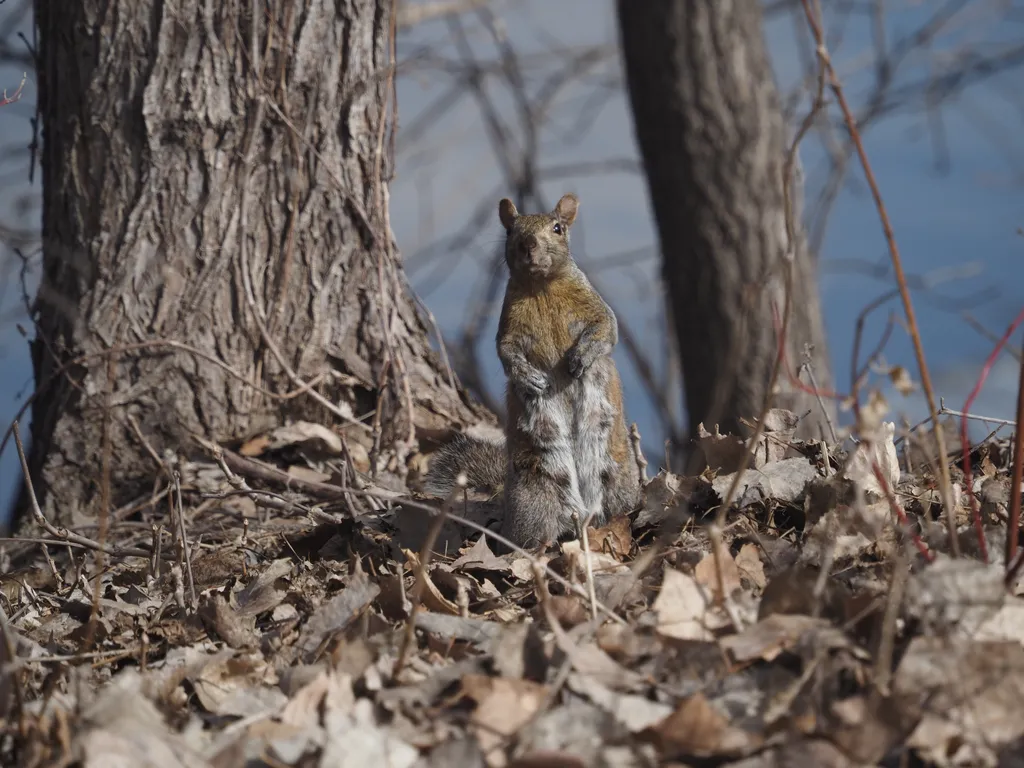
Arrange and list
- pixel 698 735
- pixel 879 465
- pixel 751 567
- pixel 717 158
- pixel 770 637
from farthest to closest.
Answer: pixel 717 158 → pixel 879 465 → pixel 751 567 → pixel 770 637 → pixel 698 735

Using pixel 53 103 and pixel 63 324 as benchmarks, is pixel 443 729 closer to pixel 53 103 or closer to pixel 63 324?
pixel 63 324

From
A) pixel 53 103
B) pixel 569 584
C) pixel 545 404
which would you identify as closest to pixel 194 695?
pixel 569 584

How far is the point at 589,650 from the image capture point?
2.20 m

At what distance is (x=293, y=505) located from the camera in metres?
3.73

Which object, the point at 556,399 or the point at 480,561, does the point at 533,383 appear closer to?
the point at 556,399

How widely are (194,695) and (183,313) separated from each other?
7.76 ft

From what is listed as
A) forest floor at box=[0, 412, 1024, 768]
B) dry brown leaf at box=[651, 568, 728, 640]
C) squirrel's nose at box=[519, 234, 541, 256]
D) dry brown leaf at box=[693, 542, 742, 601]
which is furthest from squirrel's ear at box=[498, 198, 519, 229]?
dry brown leaf at box=[651, 568, 728, 640]

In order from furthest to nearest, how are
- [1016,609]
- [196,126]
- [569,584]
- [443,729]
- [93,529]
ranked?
[196,126] < [93,529] < [569,584] < [1016,609] < [443,729]

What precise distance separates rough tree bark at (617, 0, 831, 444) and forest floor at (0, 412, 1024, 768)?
13.1 feet

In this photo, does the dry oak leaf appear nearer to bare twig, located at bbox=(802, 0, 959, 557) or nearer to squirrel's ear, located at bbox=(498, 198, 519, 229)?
bare twig, located at bbox=(802, 0, 959, 557)

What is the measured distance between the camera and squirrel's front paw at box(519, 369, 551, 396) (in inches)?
146

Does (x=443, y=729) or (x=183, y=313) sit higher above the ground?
(x=183, y=313)

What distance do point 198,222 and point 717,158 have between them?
12.6 ft

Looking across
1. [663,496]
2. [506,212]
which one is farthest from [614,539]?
[506,212]
